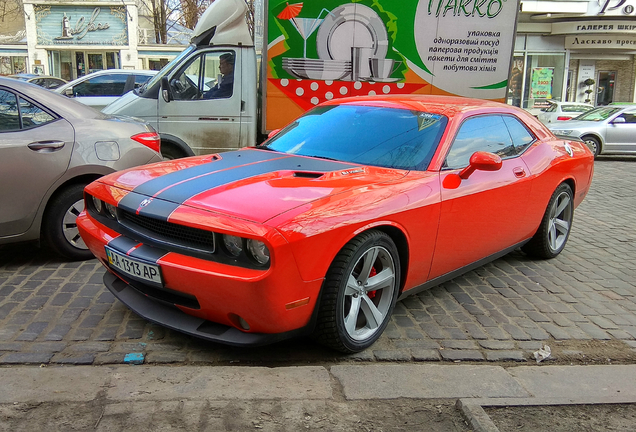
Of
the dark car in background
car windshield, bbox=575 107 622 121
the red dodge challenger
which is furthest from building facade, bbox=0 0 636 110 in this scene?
the red dodge challenger

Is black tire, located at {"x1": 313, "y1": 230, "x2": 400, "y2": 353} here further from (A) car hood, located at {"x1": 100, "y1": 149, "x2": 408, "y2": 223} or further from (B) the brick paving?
(A) car hood, located at {"x1": 100, "y1": 149, "x2": 408, "y2": 223}

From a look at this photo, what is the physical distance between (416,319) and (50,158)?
3156mm

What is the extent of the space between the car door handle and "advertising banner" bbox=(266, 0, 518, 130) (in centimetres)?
398

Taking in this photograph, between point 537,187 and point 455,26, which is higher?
point 455,26

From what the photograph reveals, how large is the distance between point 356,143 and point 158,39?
31794mm

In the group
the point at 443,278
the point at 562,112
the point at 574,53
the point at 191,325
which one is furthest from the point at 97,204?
the point at 574,53

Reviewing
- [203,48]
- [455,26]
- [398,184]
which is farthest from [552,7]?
[398,184]

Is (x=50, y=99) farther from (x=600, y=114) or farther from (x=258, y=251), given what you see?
(x=600, y=114)

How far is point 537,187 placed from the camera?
16.0 ft

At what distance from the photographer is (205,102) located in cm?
789

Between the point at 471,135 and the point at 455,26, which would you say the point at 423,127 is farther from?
the point at 455,26

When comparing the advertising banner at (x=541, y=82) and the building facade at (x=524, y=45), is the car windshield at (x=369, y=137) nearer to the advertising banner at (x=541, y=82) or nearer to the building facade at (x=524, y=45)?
the building facade at (x=524, y=45)

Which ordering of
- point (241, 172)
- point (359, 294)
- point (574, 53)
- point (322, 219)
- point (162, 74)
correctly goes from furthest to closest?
point (574, 53), point (162, 74), point (241, 172), point (359, 294), point (322, 219)

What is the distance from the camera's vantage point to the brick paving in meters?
3.34
